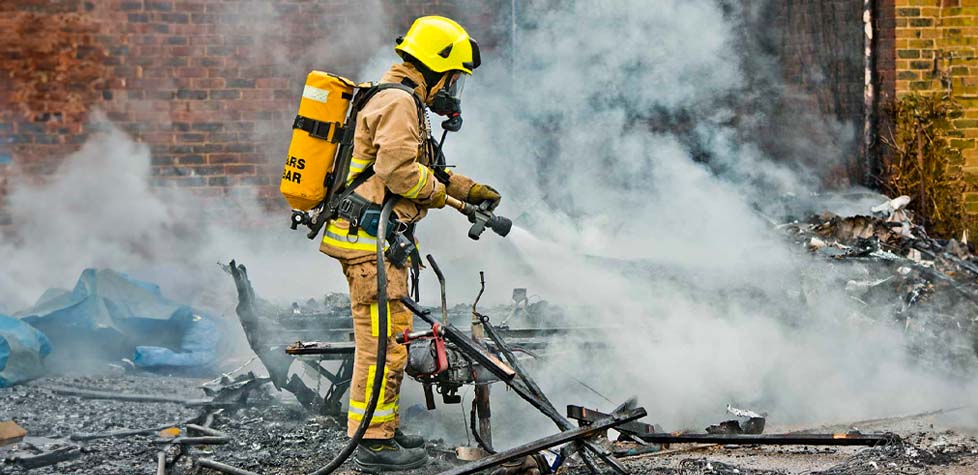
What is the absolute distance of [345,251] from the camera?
4344 mm

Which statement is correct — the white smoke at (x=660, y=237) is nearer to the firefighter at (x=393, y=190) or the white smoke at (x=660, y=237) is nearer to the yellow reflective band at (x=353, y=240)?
the firefighter at (x=393, y=190)

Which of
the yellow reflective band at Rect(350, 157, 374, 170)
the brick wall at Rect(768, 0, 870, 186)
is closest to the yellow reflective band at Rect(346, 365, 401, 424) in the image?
the yellow reflective band at Rect(350, 157, 374, 170)

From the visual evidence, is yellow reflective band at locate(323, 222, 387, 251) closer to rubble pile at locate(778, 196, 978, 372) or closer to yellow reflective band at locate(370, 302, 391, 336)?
yellow reflective band at locate(370, 302, 391, 336)

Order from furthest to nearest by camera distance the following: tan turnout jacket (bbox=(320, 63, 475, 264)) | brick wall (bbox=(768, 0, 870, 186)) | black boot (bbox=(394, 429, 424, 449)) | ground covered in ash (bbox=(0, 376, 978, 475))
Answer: brick wall (bbox=(768, 0, 870, 186)) < black boot (bbox=(394, 429, 424, 449)) < ground covered in ash (bbox=(0, 376, 978, 475)) < tan turnout jacket (bbox=(320, 63, 475, 264))

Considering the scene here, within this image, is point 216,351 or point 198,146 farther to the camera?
point 198,146

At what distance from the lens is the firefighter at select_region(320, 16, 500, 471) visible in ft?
13.8

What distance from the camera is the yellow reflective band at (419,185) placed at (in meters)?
4.21

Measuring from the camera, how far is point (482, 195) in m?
4.61

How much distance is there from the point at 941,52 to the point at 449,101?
18.5ft

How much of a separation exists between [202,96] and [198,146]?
1.39ft

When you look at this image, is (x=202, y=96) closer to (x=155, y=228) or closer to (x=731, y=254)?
(x=155, y=228)

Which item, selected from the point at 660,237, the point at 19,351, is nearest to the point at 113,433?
the point at 19,351

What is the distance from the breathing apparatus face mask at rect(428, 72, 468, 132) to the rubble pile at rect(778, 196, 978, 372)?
318 cm

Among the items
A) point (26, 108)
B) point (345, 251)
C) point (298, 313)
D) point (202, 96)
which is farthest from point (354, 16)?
point (345, 251)
